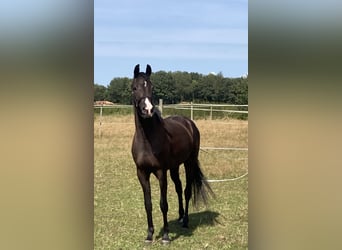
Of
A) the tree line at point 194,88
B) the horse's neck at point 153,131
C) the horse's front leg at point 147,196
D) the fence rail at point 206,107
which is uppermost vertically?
the tree line at point 194,88

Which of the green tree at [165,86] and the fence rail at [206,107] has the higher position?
the green tree at [165,86]

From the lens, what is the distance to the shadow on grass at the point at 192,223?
4.48 feet

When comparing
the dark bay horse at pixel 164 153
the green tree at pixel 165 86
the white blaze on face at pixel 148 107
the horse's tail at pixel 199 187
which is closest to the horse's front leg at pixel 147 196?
the dark bay horse at pixel 164 153

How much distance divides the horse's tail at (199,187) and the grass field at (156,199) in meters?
0.04

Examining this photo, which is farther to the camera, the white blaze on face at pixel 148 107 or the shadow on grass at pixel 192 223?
the shadow on grass at pixel 192 223

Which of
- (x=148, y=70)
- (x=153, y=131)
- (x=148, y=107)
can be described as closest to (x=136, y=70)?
(x=148, y=70)

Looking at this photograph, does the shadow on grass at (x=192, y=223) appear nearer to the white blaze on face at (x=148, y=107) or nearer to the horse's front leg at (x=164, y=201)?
the horse's front leg at (x=164, y=201)

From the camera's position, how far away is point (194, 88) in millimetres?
846

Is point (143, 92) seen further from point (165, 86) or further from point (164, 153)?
point (164, 153)
